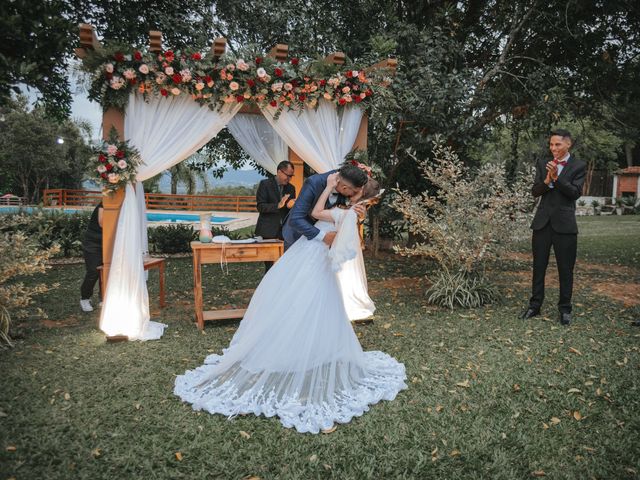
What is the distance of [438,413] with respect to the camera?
337 centimetres

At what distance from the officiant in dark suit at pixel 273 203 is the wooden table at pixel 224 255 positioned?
0.81 metres

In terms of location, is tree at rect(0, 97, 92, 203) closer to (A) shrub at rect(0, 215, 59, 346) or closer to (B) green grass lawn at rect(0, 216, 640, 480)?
(A) shrub at rect(0, 215, 59, 346)

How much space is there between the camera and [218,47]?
5008mm

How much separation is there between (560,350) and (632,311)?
2321 mm

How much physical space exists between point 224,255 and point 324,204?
2067 mm

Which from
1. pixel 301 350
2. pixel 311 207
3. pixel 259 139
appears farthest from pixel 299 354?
pixel 259 139

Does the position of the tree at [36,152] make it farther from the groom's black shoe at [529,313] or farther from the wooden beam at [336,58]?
the groom's black shoe at [529,313]

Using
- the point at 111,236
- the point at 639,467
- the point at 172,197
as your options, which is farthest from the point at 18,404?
the point at 172,197

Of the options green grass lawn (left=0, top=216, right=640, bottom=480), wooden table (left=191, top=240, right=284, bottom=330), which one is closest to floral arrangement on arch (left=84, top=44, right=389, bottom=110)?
wooden table (left=191, top=240, right=284, bottom=330)

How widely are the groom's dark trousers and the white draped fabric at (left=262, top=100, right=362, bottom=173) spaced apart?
7.64 feet

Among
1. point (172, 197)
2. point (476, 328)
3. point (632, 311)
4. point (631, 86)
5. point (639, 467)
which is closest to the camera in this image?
point (639, 467)

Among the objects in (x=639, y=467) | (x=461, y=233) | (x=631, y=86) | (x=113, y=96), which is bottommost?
(x=639, y=467)

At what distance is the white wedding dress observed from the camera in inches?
133

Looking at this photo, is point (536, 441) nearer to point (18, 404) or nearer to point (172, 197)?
point (18, 404)
